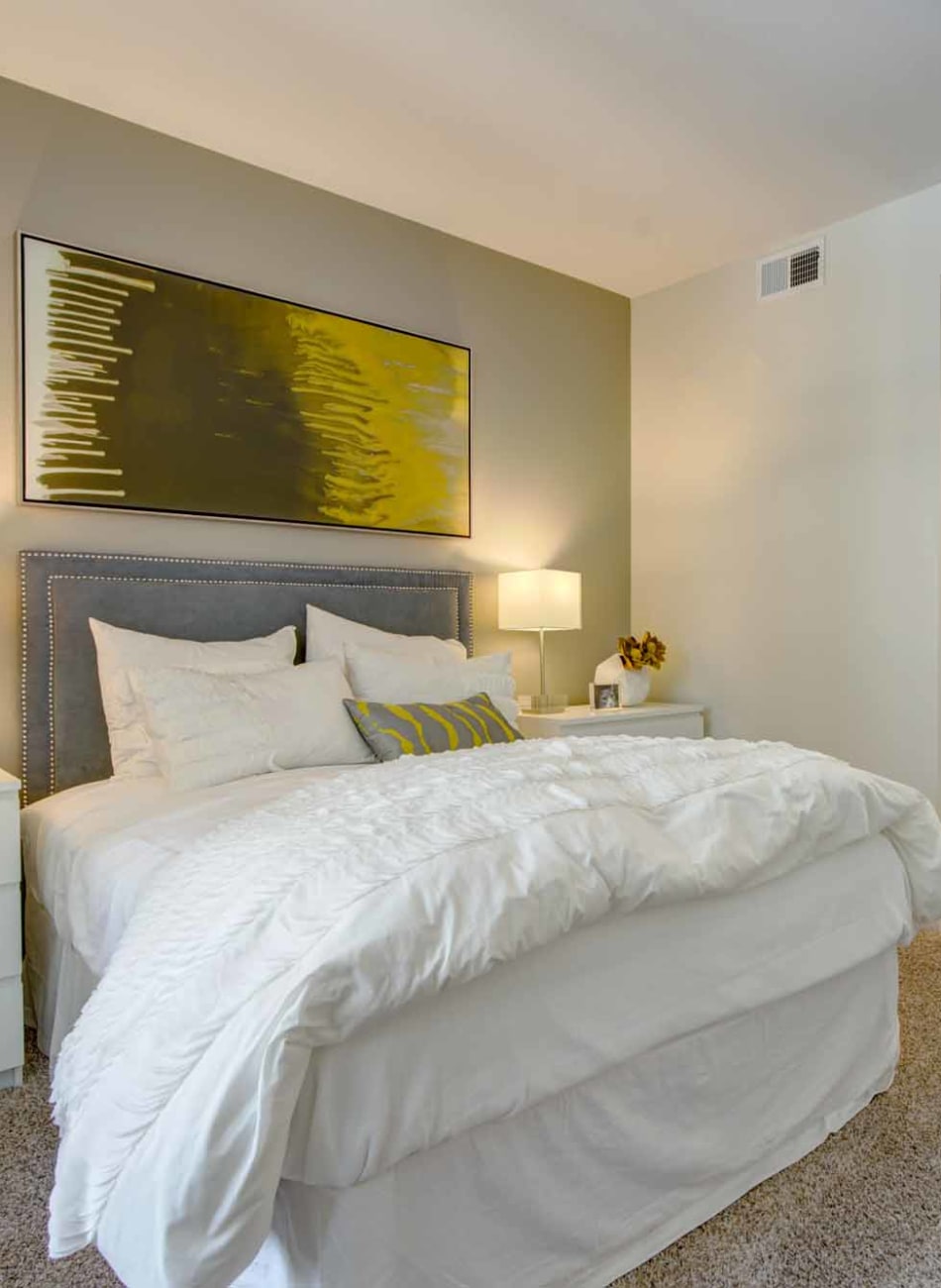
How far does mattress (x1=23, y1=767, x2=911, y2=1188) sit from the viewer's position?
1.17 meters

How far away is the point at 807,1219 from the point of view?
1619 millimetres

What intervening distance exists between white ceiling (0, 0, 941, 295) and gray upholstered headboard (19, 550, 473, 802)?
4.61ft

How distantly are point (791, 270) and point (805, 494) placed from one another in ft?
3.13

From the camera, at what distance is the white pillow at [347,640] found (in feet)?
10.2

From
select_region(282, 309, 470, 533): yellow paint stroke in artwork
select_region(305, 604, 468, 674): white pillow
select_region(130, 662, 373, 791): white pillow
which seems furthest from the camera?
select_region(282, 309, 470, 533): yellow paint stroke in artwork

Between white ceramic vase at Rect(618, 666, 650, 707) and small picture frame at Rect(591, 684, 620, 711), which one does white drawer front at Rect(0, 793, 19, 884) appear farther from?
white ceramic vase at Rect(618, 666, 650, 707)

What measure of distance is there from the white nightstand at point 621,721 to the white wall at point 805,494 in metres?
0.22

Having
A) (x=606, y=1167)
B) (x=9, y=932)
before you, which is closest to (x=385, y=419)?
(x=9, y=932)

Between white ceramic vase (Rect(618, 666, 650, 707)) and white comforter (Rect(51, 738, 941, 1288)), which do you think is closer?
white comforter (Rect(51, 738, 941, 1288))

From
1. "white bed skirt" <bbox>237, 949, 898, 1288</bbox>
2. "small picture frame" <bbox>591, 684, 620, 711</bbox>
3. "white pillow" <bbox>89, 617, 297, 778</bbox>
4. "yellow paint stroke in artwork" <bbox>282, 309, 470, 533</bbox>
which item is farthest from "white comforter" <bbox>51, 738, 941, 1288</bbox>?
"small picture frame" <bbox>591, 684, 620, 711</bbox>

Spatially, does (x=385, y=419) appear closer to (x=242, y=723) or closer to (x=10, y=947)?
(x=242, y=723)

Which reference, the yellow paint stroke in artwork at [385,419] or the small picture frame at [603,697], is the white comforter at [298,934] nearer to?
the yellow paint stroke in artwork at [385,419]

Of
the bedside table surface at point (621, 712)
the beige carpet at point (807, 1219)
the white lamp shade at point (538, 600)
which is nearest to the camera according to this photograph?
the beige carpet at point (807, 1219)

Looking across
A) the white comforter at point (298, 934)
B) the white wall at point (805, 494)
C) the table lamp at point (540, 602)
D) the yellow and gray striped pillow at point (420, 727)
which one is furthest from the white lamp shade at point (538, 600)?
the white comforter at point (298, 934)
